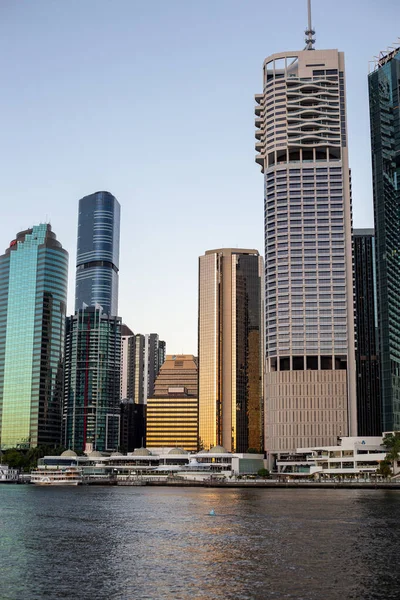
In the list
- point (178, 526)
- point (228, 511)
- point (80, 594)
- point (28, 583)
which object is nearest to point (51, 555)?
point (28, 583)

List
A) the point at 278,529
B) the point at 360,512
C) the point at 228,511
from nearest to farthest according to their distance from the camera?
1. the point at 278,529
2. the point at 360,512
3. the point at 228,511

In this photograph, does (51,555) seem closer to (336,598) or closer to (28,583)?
(28,583)

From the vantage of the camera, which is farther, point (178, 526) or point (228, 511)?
point (228, 511)

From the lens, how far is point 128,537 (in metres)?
96.2

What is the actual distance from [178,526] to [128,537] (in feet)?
50.9

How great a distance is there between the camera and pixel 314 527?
104000 millimetres

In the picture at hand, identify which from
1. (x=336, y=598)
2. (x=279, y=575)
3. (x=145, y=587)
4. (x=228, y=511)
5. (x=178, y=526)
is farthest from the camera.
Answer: (x=228, y=511)

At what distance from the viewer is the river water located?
61.1 m

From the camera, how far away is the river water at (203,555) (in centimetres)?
6106

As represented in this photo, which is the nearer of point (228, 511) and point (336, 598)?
point (336, 598)

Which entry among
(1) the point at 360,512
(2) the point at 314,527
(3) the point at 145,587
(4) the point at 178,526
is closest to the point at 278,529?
(2) the point at 314,527

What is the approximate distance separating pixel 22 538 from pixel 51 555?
55.4 ft

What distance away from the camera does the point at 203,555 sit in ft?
260

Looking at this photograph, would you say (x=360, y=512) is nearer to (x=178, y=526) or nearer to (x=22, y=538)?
(x=178, y=526)
